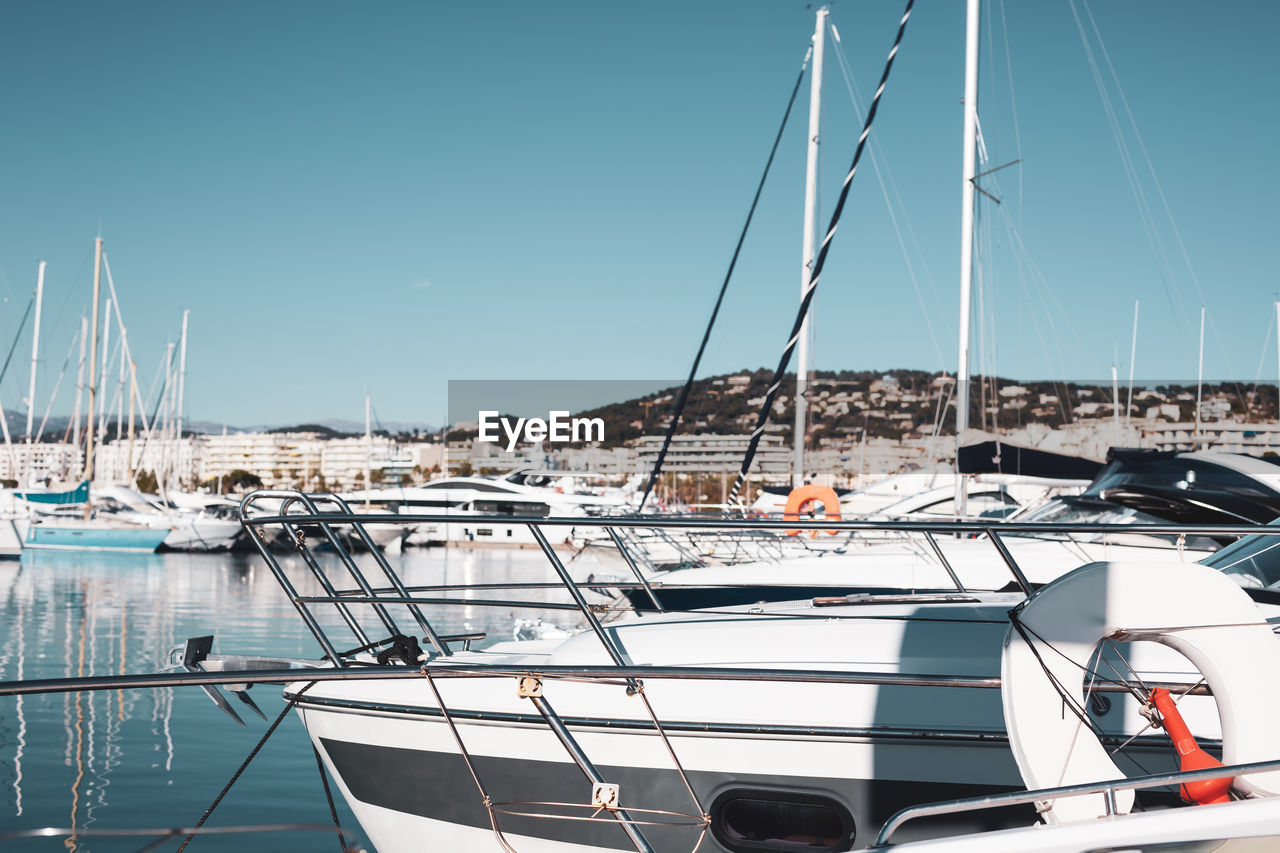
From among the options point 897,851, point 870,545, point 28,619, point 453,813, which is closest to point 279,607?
point 28,619

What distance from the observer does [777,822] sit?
307 cm

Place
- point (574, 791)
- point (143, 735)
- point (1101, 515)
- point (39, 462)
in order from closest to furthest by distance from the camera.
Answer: point (574, 791)
point (143, 735)
point (1101, 515)
point (39, 462)

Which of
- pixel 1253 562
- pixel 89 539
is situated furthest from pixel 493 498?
pixel 1253 562

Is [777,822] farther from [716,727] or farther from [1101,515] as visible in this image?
[1101,515]

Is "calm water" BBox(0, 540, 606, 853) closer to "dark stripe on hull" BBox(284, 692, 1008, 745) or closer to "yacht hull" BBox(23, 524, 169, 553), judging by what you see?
"dark stripe on hull" BBox(284, 692, 1008, 745)

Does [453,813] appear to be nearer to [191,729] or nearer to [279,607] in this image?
[191,729]

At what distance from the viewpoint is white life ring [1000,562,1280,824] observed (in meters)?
2.45

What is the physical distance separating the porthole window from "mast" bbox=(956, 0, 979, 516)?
7.86 metres

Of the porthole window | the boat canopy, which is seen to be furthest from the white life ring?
the boat canopy

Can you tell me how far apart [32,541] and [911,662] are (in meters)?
34.7

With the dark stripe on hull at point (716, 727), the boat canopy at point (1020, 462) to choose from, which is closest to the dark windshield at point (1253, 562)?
the dark stripe on hull at point (716, 727)

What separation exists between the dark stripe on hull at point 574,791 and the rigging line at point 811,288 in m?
6.01

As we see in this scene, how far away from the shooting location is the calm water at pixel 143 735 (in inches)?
235

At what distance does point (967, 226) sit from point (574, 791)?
34.8 ft
